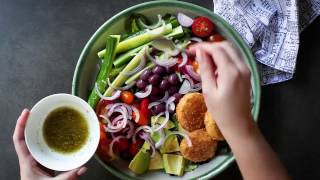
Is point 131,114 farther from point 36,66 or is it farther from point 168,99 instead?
point 36,66

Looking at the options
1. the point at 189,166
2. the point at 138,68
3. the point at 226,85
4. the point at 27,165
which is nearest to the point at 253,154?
the point at 226,85

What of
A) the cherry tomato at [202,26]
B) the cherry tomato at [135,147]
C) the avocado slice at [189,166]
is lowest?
the avocado slice at [189,166]

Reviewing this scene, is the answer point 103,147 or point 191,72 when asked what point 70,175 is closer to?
point 103,147

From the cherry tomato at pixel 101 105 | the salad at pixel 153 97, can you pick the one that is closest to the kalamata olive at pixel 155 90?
the salad at pixel 153 97

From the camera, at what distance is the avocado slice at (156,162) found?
1142 mm

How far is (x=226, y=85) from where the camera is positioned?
0.85m

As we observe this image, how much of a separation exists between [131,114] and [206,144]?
19cm

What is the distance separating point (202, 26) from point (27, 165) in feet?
1.65

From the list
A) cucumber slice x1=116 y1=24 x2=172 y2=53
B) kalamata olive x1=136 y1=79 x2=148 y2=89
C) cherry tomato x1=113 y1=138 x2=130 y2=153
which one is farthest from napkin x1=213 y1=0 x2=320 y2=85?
cherry tomato x1=113 y1=138 x2=130 y2=153

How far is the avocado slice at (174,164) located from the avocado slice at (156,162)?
11 mm

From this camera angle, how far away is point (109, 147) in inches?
44.3

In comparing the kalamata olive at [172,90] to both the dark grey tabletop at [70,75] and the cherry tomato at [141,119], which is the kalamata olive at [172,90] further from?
the dark grey tabletop at [70,75]

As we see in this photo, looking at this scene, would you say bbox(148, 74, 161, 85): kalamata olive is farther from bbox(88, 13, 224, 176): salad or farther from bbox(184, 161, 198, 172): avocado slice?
bbox(184, 161, 198, 172): avocado slice

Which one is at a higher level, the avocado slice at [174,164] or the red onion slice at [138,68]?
the red onion slice at [138,68]
